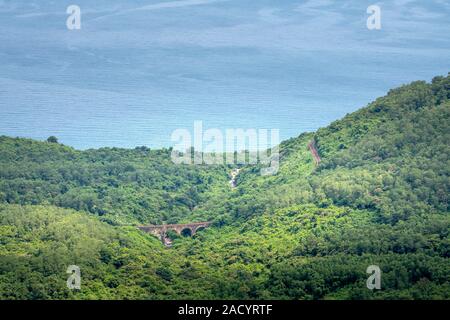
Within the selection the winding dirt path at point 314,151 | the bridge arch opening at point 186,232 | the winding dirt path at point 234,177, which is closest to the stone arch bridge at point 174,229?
the bridge arch opening at point 186,232

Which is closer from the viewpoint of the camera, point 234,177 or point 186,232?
point 186,232

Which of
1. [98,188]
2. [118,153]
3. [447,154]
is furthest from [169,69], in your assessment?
[447,154]

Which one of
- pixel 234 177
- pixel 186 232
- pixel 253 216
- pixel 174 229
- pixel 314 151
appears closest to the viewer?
pixel 253 216

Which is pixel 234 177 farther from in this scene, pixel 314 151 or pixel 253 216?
pixel 253 216

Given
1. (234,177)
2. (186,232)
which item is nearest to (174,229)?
(186,232)

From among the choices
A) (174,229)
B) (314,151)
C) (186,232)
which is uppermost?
(314,151)

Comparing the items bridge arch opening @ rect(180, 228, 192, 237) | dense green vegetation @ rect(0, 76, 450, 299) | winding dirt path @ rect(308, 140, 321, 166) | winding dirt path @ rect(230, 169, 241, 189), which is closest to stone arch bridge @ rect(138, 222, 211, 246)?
bridge arch opening @ rect(180, 228, 192, 237)

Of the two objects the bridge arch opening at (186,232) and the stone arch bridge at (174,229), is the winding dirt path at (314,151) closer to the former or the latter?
the stone arch bridge at (174,229)
